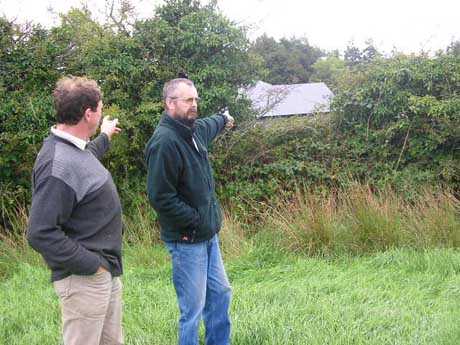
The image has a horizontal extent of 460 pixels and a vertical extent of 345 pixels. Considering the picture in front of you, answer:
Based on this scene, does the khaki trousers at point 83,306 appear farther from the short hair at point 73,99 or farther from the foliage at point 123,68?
the foliage at point 123,68

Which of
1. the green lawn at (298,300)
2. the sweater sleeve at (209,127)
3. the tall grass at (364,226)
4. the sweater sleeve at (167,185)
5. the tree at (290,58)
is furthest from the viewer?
the tree at (290,58)

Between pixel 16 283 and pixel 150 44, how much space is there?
14.0 ft

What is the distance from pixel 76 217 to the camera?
2740mm

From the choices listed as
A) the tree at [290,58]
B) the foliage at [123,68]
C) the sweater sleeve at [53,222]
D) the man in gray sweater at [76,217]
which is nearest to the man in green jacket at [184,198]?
the man in gray sweater at [76,217]

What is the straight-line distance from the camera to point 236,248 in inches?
251

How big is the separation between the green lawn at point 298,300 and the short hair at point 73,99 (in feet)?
6.37

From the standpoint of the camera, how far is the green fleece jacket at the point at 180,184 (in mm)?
3354

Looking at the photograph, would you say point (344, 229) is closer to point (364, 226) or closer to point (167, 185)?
point (364, 226)

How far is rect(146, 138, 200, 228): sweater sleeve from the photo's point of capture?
3346 mm

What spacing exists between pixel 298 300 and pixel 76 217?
2.50 meters

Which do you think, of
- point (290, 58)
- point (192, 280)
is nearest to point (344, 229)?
point (192, 280)

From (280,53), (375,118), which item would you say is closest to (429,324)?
(375,118)

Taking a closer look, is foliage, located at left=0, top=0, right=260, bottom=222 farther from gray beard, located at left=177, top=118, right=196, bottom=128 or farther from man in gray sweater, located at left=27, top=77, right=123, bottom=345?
man in gray sweater, located at left=27, top=77, right=123, bottom=345

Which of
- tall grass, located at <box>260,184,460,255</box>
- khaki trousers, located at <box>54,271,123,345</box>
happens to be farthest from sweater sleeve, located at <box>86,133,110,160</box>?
tall grass, located at <box>260,184,460,255</box>
